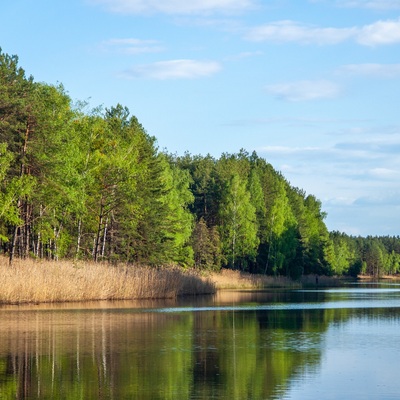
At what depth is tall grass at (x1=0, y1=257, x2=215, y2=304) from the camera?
40.8m

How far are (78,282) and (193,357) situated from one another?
87.1ft

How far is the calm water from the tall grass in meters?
6.04

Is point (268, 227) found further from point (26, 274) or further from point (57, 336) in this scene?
point (57, 336)

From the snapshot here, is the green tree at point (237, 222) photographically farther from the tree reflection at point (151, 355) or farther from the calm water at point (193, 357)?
the tree reflection at point (151, 355)

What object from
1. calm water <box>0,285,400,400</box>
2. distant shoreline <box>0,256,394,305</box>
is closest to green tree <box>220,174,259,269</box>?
distant shoreline <box>0,256,394,305</box>

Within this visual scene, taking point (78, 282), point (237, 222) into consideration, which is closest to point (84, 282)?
point (78, 282)

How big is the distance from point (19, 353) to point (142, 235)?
165ft

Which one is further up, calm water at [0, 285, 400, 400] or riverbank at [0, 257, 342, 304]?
riverbank at [0, 257, 342, 304]

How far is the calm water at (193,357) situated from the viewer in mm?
15047

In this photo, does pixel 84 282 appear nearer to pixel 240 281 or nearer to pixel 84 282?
pixel 84 282

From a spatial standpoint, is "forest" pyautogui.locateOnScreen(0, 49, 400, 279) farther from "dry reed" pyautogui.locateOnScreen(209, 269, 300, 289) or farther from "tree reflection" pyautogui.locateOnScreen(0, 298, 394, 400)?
"tree reflection" pyautogui.locateOnScreen(0, 298, 394, 400)

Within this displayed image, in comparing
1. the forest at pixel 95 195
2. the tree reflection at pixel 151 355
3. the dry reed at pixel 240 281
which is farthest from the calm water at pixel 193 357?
the dry reed at pixel 240 281

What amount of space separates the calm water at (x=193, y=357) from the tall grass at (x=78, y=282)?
19.8 feet

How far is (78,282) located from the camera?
45781mm
